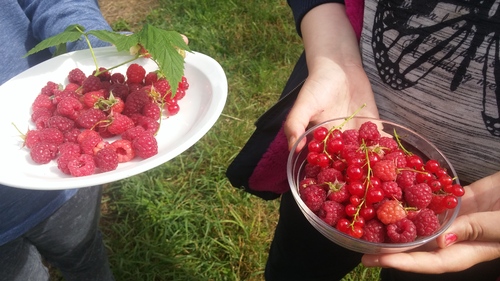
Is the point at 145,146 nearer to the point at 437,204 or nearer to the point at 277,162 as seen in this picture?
the point at 277,162

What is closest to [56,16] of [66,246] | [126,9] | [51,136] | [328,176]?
[51,136]

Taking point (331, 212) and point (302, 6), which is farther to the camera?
point (302, 6)

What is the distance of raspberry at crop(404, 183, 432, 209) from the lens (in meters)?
0.79

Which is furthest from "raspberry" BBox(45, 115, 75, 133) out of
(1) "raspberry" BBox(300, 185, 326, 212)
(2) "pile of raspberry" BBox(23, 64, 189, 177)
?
(1) "raspberry" BBox(300, 185, 326, 212)

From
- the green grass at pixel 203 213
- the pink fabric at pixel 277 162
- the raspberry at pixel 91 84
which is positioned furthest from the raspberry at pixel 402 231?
the green grass at pixel 203 213

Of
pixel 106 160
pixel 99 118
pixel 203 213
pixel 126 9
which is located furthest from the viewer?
pixel 126 9

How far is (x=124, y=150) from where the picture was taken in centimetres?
91

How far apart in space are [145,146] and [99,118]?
15 centimetres

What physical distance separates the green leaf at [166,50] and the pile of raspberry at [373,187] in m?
0.30

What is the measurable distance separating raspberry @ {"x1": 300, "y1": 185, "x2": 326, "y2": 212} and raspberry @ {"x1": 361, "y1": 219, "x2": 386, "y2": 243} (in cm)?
9

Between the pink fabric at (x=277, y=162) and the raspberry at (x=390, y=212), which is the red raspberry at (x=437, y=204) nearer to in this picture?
the raspberry at (x=390, y=212)

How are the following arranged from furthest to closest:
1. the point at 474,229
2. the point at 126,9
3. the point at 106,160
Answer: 1. the point at 126,9
2. the point at 106,160
3. the point at 474,229

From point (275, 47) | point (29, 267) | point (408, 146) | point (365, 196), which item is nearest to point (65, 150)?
point (29, 267)

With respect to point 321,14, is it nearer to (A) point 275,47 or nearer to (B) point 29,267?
(B) point 29,267
